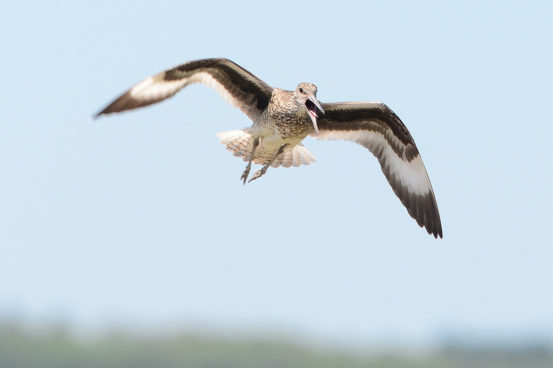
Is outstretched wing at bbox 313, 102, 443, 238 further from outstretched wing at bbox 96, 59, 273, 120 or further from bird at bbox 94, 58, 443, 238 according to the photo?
outstretched wing at bbox 96, 59, 273, 120

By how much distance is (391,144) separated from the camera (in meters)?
17.4

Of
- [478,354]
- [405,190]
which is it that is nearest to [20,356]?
[478,354]

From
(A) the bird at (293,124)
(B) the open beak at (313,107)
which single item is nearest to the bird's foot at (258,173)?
(A) the bird at (293,124)

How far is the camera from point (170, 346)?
4405 inches

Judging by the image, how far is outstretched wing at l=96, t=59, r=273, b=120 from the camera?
15359mm

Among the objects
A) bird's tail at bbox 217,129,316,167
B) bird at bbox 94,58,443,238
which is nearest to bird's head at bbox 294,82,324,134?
bird at bbox 94,58,443,238

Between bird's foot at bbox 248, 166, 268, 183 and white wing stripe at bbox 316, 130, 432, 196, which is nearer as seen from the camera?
bird's foot at bbox 248, 166, 268, 183

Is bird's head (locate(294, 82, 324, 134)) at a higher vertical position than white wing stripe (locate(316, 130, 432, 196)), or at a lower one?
lower

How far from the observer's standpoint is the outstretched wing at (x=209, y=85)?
15359 millimetres

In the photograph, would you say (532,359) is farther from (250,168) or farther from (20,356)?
(250,168)

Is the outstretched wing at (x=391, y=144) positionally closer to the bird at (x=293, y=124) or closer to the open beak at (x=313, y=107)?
the bird at (x=293, y=124)

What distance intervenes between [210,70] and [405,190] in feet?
10.4

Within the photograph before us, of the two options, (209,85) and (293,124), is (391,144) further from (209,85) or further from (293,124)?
(209,85)

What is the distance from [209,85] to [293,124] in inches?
43.1
